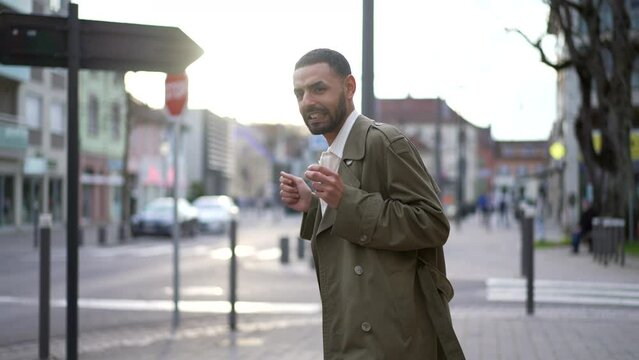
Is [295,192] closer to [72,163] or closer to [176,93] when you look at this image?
[72,163]

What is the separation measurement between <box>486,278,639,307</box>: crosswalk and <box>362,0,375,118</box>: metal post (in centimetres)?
→ 490

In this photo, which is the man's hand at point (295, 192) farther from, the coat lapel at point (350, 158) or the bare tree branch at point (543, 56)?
the bare tree branch at point (543, 56)

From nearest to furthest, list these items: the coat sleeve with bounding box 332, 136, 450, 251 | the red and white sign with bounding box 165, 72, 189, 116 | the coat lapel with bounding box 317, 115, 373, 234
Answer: the coat sleeve with bounding box 332, 136, 450, 251
the coat lapel with bounding box 317, 115, 373, 234
the red and white sign with bounding box 165, 72, 189, 116

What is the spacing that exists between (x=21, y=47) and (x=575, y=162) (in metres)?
39.7

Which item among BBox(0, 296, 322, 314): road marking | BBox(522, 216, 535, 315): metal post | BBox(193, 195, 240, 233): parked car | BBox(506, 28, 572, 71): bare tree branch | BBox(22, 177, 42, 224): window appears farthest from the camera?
BBox(22, 177, 42, 224): window

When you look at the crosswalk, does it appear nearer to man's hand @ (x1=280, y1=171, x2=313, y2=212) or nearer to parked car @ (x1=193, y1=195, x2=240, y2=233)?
man's hand @ (x1=280, y1=171, x2=313, y2=212)

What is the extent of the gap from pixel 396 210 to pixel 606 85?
20715 mm

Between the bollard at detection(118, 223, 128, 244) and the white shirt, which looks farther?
the bollard at detection(118, 223, 128, 244)

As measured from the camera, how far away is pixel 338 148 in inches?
→ 113

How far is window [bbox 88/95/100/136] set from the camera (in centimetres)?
4819

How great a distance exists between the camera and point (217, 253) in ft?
78.5

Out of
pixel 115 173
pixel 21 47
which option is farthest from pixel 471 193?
pixel 21 47

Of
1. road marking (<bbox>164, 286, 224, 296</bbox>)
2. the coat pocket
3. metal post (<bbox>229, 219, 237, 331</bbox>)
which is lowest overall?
road marking (<bbox>164, 286, 224, 296</bbox>)

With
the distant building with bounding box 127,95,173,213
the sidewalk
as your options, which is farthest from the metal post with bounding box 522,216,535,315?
the distant building with bounding box 127,95,173,213
